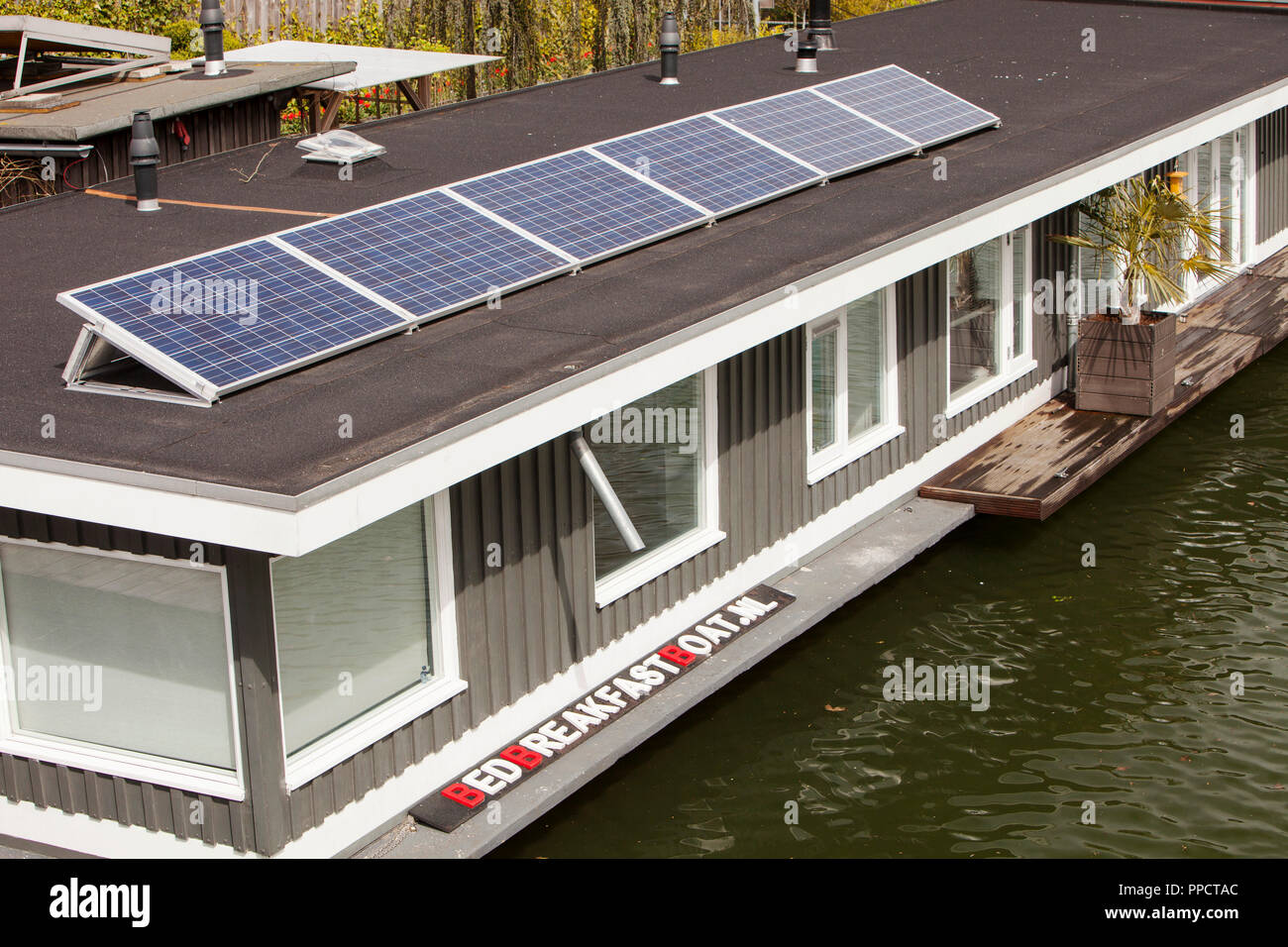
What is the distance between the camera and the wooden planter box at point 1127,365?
49.9 feet

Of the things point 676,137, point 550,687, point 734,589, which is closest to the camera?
point 550,687

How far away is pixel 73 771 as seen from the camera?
28.6 ft

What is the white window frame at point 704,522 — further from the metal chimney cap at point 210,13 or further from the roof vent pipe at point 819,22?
the roof vent pipe at point 819,22

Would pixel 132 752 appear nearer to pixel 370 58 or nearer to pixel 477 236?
pixel 477 236

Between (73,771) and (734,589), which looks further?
(734,589)

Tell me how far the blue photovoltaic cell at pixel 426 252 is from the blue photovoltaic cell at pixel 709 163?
2043 mm

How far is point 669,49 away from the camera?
17.4m

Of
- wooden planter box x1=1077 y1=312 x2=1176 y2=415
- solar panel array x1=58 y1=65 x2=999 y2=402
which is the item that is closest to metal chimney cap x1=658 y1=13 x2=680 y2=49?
solar panel array x1=58 y1=65 x2=999 y2=402

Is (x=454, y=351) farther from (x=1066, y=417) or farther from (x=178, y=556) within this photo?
(x=1066, y=417)

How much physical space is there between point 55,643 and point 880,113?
9610 mm

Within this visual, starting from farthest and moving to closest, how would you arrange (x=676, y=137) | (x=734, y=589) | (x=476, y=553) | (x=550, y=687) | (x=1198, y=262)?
(x=1198, y=262)
(x=676, y=137)
(x=734, y=589)
(x=550, y=687)
(x=476, y=553)

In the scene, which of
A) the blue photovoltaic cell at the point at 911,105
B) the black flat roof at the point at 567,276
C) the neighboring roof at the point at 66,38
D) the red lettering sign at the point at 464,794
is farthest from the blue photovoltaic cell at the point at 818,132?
the neighboring roof at the point at 66,38

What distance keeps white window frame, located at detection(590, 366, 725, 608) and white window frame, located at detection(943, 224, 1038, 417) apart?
3647 millimetres
